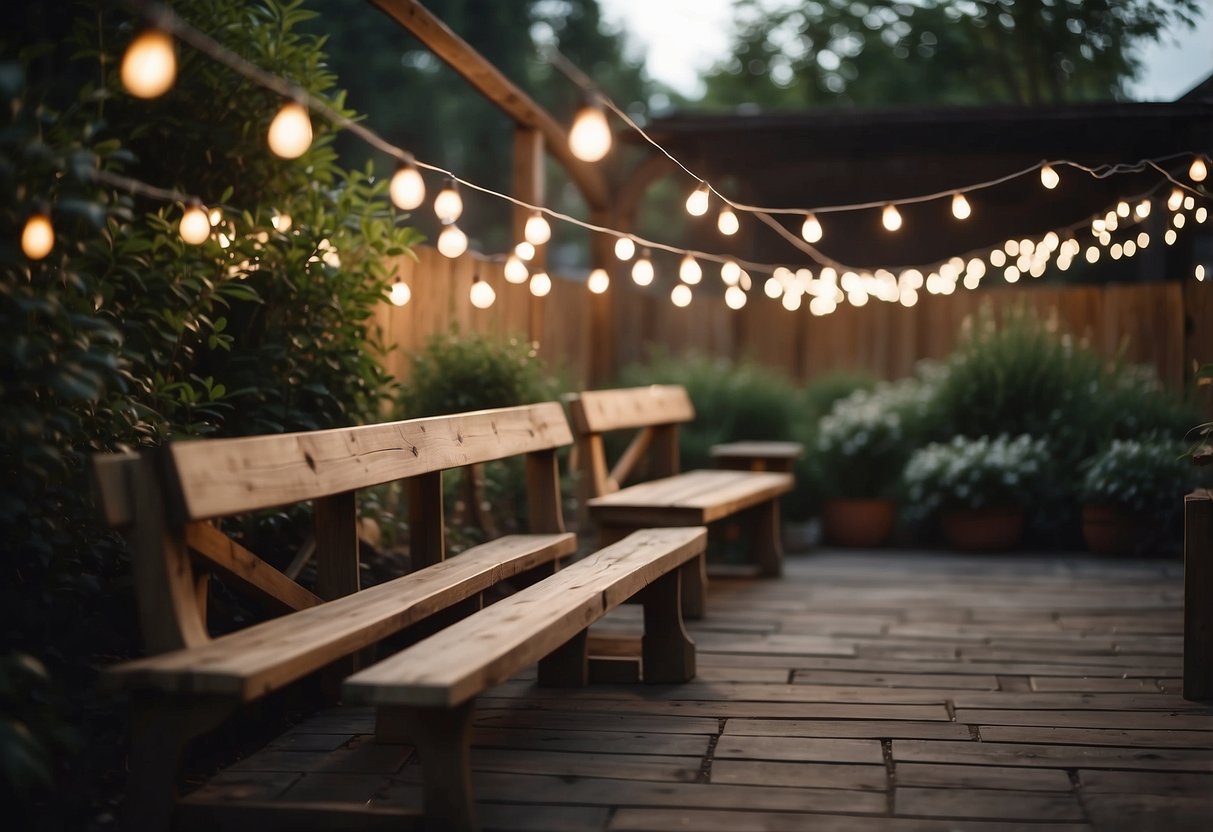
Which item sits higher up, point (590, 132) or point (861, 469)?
point (590, 132)

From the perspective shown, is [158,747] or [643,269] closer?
[158,747]

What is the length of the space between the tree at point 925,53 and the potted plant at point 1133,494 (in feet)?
22.0

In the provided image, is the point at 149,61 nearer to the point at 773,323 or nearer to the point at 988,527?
the point at 988,527

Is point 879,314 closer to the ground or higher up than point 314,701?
higher up

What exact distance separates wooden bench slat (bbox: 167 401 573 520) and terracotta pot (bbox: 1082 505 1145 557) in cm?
411

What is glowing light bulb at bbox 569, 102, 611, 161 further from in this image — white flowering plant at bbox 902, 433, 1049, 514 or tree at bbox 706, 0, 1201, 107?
tree at bbox 706, 0, 1201, 107

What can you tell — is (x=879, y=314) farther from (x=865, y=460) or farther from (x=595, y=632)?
(x=595, y=632)

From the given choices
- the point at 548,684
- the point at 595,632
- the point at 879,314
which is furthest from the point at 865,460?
the point at 548,684

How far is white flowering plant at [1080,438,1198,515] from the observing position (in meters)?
6.46

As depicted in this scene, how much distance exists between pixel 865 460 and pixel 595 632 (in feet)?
11.3

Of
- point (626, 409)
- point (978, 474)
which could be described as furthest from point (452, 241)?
point (978, 474)

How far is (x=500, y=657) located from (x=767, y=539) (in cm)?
391

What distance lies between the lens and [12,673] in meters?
2.26

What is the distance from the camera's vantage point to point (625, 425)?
18.0 ft
